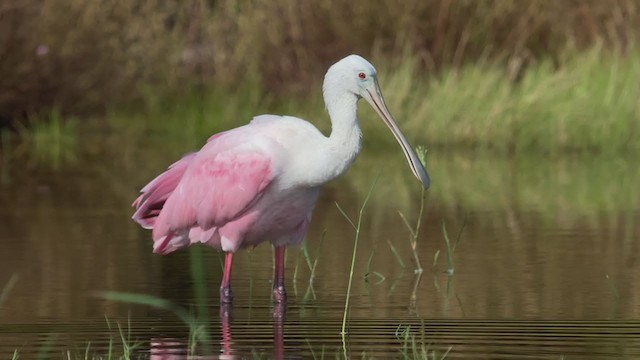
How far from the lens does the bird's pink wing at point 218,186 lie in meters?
7.77

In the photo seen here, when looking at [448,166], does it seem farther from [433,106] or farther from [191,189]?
[191,189]

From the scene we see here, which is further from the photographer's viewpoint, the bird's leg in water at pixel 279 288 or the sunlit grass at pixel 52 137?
the sunlit grass at pixel 52 137

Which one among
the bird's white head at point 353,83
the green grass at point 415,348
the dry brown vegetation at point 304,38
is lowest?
the green grass at point 415,348

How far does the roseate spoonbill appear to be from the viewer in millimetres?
7586

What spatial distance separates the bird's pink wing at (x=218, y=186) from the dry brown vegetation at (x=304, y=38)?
10298mm

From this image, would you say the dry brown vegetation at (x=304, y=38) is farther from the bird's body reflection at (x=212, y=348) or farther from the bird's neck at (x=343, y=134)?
the bird's body reflection at (x=212, y=348)

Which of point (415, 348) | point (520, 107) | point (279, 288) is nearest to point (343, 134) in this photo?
point (279, 288)

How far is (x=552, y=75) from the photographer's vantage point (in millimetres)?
17719

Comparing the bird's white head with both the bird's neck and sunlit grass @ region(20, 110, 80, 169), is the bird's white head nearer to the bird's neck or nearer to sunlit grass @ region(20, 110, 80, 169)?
the bird's neck

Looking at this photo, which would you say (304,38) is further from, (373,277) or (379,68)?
(373,277)

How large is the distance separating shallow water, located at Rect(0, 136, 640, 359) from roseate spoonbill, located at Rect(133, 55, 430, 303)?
10.6 inches

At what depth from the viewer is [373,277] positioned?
28.5 ft

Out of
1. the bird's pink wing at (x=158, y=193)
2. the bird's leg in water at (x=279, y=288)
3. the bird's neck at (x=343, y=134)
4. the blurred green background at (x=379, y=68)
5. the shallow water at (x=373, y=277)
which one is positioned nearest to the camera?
the shallow water at (x=373, y=277)

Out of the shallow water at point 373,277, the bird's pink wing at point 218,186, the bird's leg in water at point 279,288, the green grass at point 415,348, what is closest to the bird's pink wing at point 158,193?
the bird's pink wing at point 218,186
